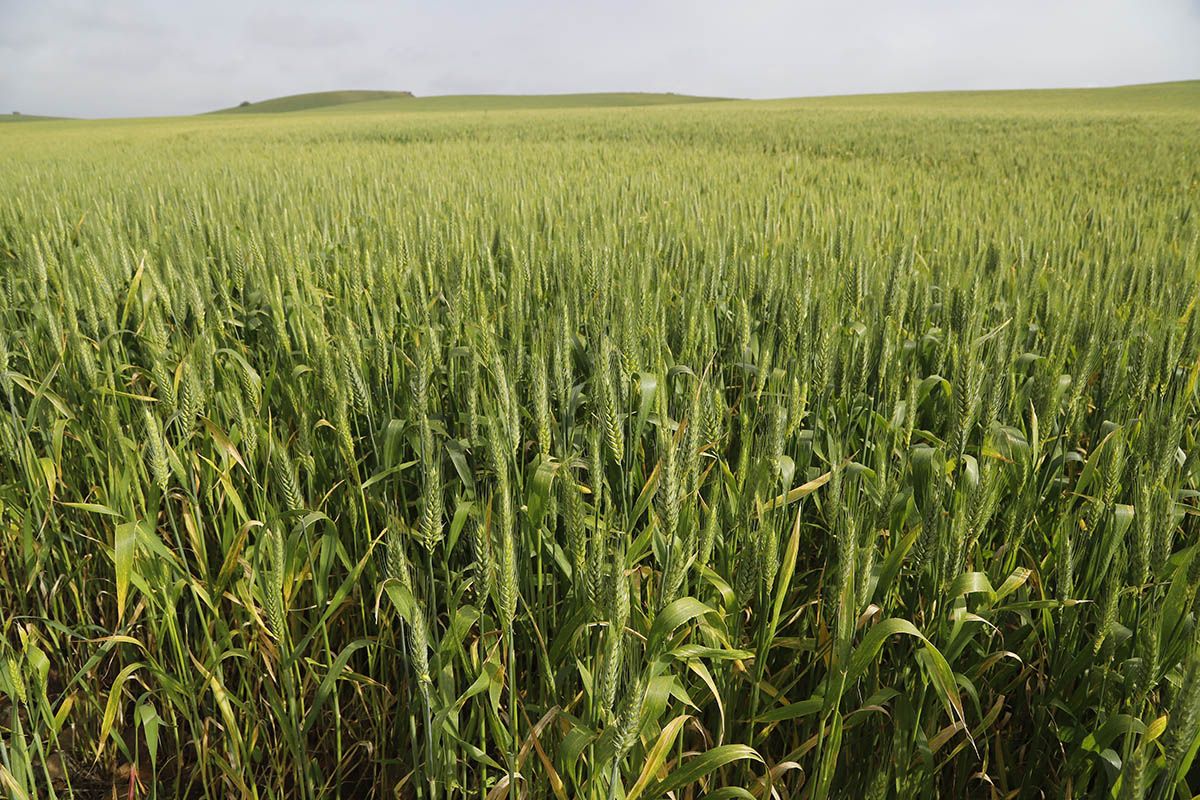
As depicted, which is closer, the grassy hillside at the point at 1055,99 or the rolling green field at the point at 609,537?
the rolling green field at the point at 609,537

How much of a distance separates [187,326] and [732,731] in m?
1.97

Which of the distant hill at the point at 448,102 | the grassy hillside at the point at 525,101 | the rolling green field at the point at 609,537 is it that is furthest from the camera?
the grassy hillside at the point at 525,101

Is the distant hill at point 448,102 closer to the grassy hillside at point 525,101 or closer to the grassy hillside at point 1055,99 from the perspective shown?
the grassy hillside at point 525,101

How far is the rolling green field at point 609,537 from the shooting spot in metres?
0.90

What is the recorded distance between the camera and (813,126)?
529 inches

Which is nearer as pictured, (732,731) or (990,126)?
(732,731)

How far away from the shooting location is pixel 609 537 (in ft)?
3.41

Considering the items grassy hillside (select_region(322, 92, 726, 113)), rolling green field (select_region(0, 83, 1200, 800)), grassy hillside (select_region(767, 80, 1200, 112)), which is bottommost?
rolling green field (select_region(0, 83, 1200, 800))

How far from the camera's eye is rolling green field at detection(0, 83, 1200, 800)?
905mm

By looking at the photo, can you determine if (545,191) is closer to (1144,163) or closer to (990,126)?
(1144,163)

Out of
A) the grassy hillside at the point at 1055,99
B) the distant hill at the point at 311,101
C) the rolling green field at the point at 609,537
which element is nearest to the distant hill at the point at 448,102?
the distant hill at the point at 311,101

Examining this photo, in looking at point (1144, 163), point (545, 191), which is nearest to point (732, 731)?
point (545, 191)

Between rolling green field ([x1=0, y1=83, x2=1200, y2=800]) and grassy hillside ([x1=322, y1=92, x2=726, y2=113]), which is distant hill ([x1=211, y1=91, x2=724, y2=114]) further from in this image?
rolling green field ([x1=0, y1=83, x2=1200, y2=800])

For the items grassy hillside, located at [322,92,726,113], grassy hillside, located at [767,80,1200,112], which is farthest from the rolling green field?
grassy hillside, located at [322,92,726,113]
